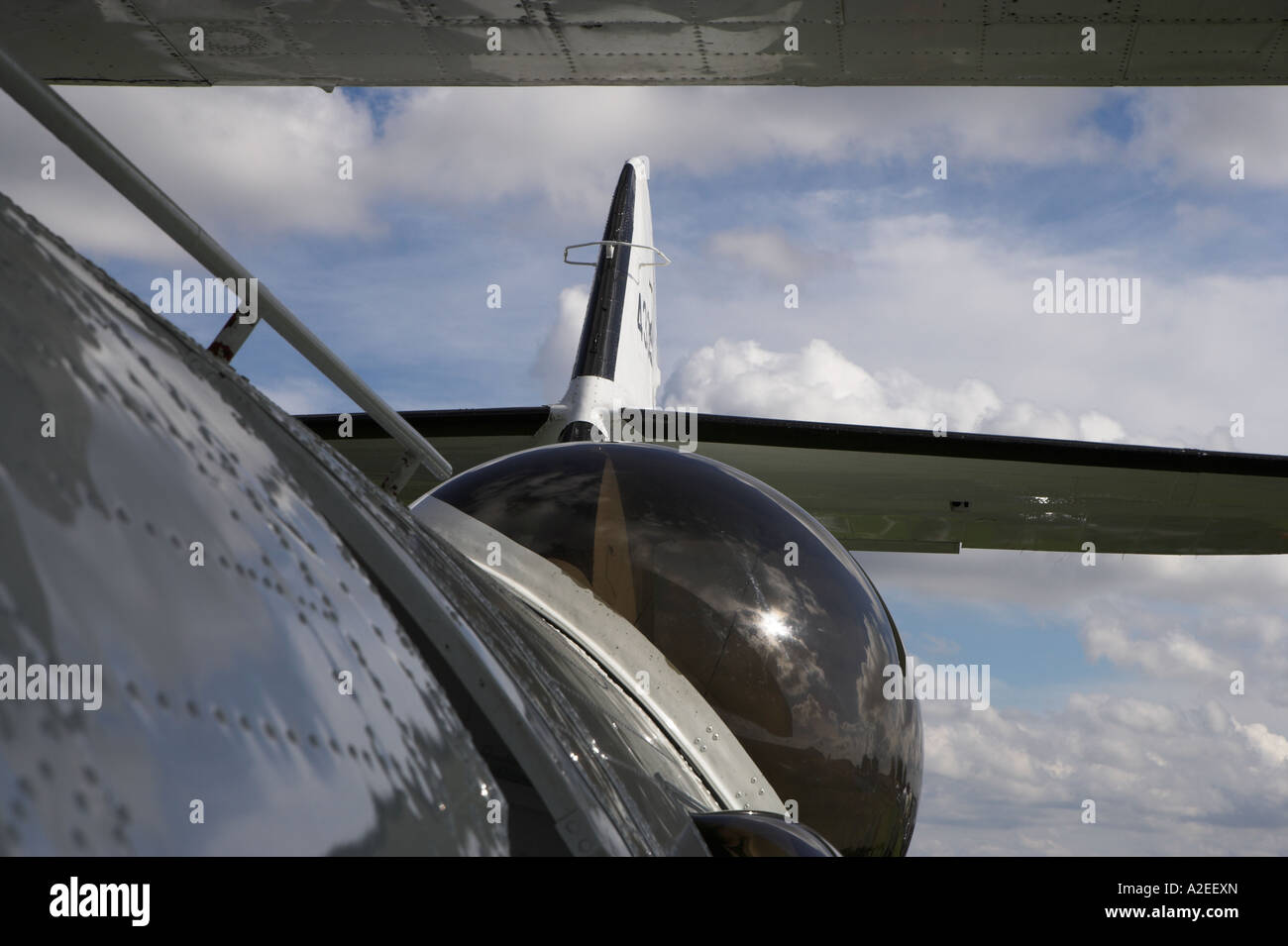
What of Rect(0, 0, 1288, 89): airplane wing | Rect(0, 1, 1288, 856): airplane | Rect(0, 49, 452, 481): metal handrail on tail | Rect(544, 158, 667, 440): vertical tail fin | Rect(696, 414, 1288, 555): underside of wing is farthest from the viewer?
Rect(696, 414, 1288, 555): underside of wing

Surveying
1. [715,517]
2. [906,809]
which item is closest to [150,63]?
[715,517]

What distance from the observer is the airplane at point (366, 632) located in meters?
0.90

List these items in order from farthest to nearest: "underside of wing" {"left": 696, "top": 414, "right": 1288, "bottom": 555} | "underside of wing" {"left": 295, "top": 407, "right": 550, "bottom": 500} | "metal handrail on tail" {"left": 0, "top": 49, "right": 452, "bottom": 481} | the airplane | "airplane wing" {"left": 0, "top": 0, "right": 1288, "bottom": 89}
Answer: "underside of wing" {"left": 295, "top": 407, "right": 550, "bottom": 500} → "underside of wing" {"left": 696, "top": 414, "right": 1288, "bottom": 555} → "airplane wing" {"left": 0, "top": 0, "right": 1288, "bottom": 89} → "metal handrail on tail" {"left": 0, "top": 49, "right": 452, "bottom": 481} → the airplane

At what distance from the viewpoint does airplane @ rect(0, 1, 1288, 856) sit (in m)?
0.90

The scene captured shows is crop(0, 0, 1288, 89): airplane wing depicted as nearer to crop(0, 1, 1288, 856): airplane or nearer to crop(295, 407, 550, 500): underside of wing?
crop(0, 1, 1288, 856): airplane

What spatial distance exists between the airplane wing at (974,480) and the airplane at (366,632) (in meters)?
5.99

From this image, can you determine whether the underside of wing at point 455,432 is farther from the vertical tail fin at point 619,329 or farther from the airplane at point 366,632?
the airplane at point 366,632

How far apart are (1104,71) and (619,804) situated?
5.58 meters

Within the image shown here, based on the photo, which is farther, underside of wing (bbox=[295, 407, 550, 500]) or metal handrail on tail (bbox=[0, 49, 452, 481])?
underside of wing (bbox=[295, 407, 550, 500])

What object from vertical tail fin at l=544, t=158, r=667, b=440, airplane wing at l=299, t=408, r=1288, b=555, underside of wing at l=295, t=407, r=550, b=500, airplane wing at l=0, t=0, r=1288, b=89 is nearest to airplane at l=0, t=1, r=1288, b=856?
airplane wing at l=0, t=0, r=1288, b=89

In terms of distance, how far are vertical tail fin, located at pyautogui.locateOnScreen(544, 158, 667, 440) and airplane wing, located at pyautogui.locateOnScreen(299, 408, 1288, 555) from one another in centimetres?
92

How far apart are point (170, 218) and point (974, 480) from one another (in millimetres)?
8982

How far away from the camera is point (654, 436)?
30.6 ft

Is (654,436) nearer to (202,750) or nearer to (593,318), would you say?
(593,318)
